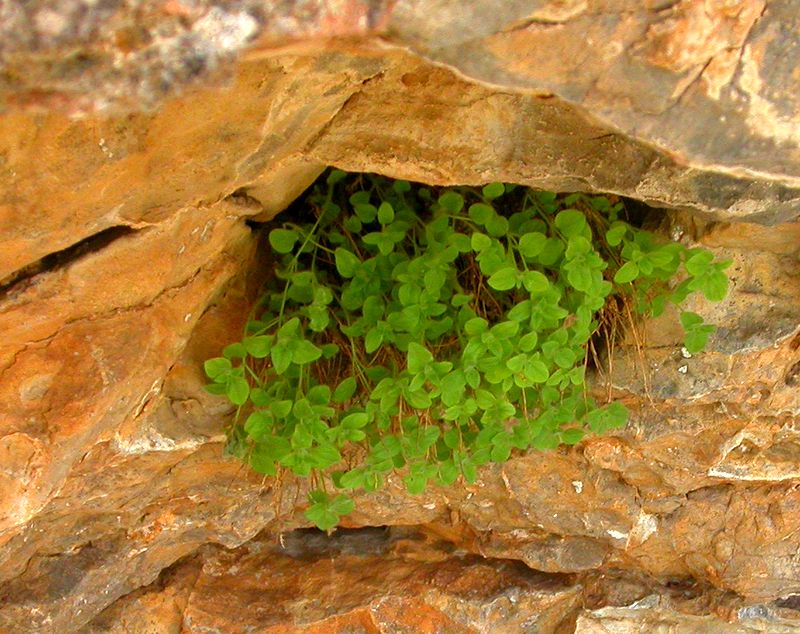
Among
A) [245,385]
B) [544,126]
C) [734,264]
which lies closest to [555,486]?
[734,264]

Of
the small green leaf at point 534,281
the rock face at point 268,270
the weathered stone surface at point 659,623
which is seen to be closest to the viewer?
the rock face at point 268,270

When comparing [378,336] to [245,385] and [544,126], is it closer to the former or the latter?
[245,385]

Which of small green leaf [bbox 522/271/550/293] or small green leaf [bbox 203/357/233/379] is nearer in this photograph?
small green leaf [bbox 522/271/550/293]

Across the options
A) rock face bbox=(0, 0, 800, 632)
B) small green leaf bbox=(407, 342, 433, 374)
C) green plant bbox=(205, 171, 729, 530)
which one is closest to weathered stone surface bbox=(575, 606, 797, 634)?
rock face bbox=(0, 0, 800, 632)

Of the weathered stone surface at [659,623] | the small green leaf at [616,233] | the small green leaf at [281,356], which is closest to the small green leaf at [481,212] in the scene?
the small green leaf at [616,233]

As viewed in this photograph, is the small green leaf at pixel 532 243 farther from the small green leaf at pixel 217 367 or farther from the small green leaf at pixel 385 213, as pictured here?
the small green leaf at pixel 217 367

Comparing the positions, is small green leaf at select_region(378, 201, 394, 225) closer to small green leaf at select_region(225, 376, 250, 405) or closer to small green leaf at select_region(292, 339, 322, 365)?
small green leaf at select_region(292, 339, 322, 365)

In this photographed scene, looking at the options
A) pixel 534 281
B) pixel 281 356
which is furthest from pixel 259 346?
pixel 534 281
